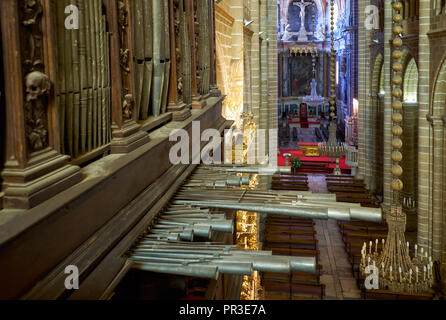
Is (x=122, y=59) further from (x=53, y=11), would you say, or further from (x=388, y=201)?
(x=388, y=201)

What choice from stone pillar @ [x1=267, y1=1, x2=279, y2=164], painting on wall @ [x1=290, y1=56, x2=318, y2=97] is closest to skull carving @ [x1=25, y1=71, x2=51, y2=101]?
stone pillar @ [x1=267, y1=1, x2=279, y2=164]

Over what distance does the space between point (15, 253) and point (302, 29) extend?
3979 cm

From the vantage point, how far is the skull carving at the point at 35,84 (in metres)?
2.37

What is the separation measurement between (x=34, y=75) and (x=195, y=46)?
470 cm

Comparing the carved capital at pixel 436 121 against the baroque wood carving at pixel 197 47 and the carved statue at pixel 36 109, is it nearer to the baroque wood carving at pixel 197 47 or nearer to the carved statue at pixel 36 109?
the baroque wood carving at pixel 197 47

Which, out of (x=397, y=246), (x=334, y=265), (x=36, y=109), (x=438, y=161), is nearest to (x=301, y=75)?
(x=334, y=265)

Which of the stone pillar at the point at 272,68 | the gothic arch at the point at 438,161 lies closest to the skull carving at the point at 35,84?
the gothic arch at the point at 438,161

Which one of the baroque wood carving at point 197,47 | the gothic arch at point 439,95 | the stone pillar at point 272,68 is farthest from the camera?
the stone pillar at point 272,68

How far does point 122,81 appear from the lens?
392 cm

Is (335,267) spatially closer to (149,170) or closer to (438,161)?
(438,161)

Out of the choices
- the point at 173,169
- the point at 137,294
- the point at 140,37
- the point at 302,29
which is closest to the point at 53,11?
the point at 140,37

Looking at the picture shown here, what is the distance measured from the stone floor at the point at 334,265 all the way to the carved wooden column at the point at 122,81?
8.26m

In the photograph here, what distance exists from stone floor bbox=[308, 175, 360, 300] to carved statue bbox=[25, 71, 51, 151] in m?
9.47

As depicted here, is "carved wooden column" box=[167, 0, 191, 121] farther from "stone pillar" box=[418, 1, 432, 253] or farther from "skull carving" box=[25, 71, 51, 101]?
"stone pillar" box=[418, 1, 432, 253]
